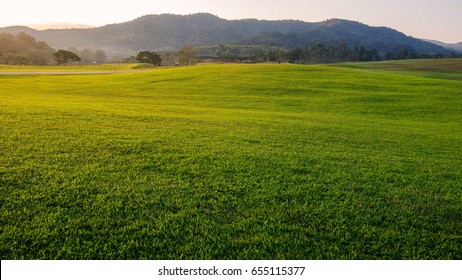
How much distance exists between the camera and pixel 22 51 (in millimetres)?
125750

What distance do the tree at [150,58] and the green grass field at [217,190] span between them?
98825mm

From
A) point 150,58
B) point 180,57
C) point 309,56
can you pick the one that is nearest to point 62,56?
point 150,58

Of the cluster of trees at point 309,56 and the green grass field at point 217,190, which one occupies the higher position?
the cluster of trees at point 309,56

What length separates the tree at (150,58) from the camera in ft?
358

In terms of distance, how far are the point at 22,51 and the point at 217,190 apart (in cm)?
14700

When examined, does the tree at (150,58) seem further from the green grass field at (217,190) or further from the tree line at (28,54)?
the green grass field at (217,190)

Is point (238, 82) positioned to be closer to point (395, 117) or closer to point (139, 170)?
point (395, 117)

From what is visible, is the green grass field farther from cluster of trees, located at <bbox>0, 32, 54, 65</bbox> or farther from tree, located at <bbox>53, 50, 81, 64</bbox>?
cluster of trees, located at <bbox>0, 32, 54, 65</bbox>

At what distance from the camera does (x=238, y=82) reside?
34.9m

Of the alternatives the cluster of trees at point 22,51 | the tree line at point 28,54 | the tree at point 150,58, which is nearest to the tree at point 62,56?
the tree line at point 28,54

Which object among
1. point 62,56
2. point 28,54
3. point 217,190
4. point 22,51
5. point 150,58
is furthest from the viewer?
point 22,51

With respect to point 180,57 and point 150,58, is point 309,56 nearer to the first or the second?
point 180,57

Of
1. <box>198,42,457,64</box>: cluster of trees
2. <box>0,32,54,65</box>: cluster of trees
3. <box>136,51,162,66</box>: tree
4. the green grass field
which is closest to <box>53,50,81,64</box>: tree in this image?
<box>0,32,54,65</box>: cluster of trees
